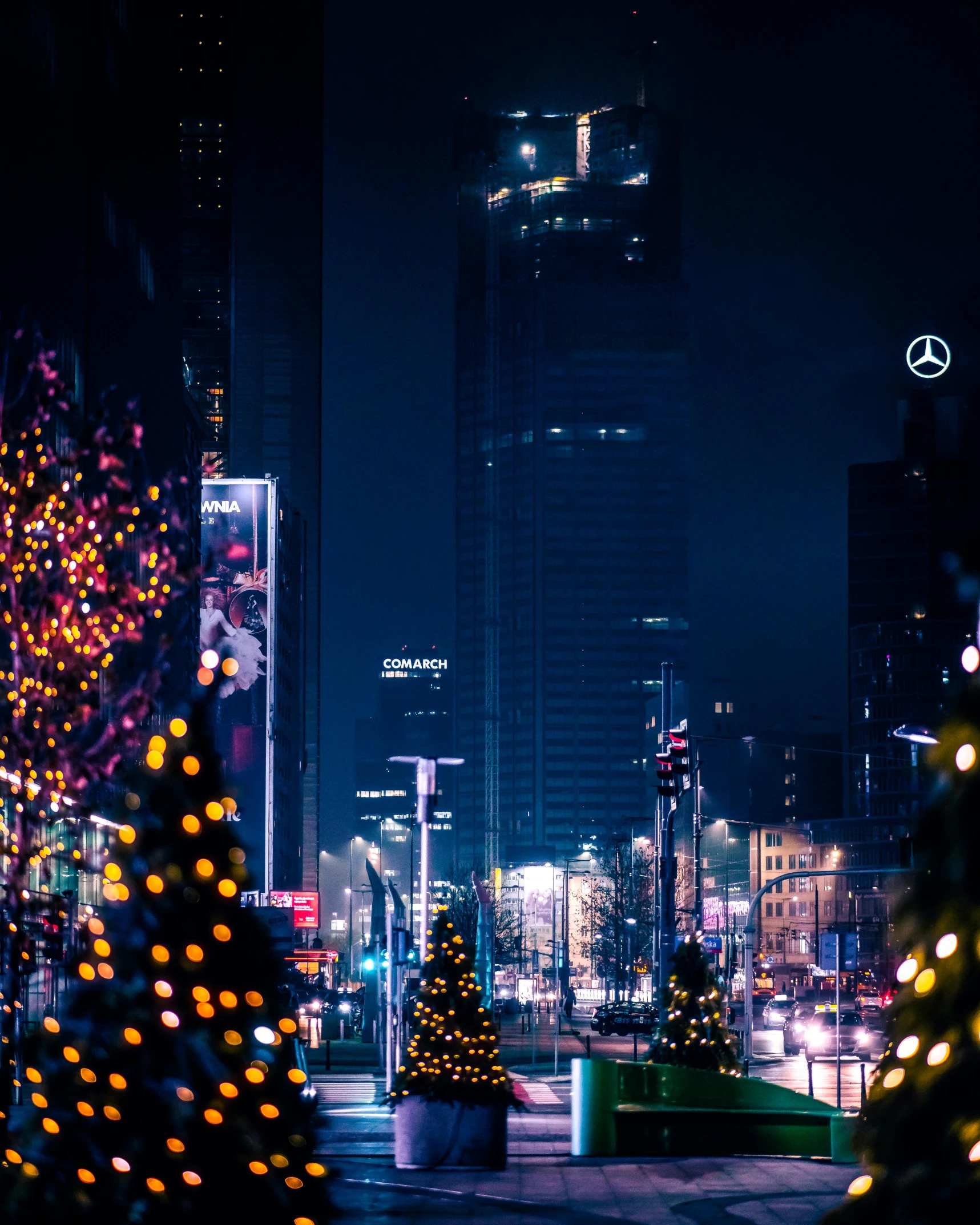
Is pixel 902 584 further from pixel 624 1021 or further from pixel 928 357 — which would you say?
pixel 624 1021

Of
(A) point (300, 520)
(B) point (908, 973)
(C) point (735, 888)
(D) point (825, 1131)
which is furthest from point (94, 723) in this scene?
(C) point (735, 888)

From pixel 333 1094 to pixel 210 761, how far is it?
34.4 m

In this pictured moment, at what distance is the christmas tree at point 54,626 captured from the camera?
19344 millimetres

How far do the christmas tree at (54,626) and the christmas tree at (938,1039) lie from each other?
15.1 metres

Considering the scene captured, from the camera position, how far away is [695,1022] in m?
27.6

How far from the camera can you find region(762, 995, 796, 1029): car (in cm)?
8319

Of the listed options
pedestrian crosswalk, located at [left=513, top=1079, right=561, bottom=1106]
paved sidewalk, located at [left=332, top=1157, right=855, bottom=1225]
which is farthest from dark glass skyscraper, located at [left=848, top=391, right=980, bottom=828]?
paved sidewalk, located at [left=332, top=1157, right=855, bottom=1225]

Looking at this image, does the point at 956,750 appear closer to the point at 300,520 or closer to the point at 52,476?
the point at 52,476

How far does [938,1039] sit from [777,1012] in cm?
8806

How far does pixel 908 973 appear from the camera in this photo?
201 inches

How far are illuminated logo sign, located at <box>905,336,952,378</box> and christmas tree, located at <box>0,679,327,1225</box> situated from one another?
127618 millimetres

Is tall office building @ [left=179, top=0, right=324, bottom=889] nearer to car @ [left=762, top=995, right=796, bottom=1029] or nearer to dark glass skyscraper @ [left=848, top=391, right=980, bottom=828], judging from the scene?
dark glass skyscraper @ [left=848, top=391, right=980, bottom=828]

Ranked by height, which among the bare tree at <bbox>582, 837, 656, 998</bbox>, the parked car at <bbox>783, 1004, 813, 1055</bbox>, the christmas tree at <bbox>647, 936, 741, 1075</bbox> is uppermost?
the christmas tree at <bbox>647, 936, 741, 1075</bbox>

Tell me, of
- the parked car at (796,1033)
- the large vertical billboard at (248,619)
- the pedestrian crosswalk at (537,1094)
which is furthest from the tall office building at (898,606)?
the pedestrian crosswalk at (537,1094)
